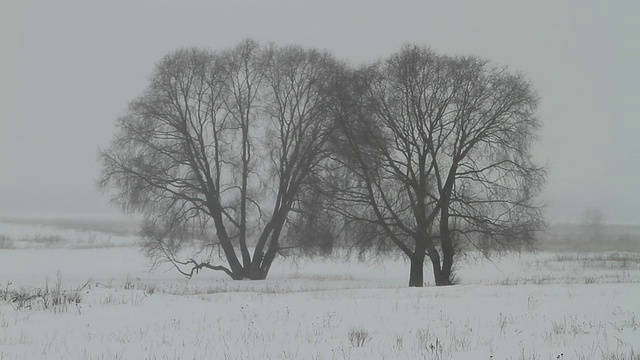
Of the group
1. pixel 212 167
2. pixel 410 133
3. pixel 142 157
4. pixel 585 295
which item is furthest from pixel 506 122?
pixel 142 157

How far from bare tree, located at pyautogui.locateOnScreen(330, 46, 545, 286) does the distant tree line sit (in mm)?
68

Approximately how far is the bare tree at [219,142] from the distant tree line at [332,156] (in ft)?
0.22

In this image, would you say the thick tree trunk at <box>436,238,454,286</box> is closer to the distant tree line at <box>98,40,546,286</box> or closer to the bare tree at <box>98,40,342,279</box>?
the distant tree line at <box>98,40,546,286</box>

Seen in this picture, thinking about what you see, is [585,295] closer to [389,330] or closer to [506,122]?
[389,330]

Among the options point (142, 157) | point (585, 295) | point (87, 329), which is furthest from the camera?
point (142, 157)

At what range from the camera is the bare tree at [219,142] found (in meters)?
Result: 28.2

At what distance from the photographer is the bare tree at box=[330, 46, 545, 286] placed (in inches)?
934

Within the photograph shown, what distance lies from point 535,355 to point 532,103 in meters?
17.3

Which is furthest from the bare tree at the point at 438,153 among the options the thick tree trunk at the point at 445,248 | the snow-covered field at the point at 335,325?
the snow-covered field at the point at 335,325

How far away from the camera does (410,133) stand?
25.1 metres

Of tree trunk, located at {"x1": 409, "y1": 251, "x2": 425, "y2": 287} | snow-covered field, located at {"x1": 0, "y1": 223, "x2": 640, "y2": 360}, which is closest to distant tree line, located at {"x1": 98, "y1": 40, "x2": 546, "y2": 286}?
tree trunk, located at {"x1": 409, "y1": 251, "x2": 425, "y2": 287}

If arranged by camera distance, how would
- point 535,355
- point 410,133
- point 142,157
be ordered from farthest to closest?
point 142,157 < point 410,133 < point 535,355

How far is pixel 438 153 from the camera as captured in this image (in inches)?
1004

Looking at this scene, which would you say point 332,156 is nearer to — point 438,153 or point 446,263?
point 438,153
